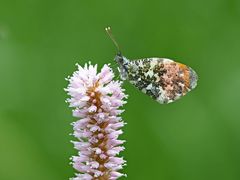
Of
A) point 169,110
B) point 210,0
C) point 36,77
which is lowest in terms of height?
point 169,110

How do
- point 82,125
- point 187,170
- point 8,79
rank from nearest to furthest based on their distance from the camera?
1. point 82,125
2. point 187,170
3. point 8,79

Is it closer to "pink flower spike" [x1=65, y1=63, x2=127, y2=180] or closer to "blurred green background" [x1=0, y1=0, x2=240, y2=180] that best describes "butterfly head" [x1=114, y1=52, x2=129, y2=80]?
"pink flower spike" [x1=65, y1=63, x2=127, y2=180]

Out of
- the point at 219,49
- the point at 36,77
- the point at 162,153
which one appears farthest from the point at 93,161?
the point at 219,49

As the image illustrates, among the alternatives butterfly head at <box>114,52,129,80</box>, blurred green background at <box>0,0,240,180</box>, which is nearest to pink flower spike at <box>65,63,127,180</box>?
butterfly head at <box>114,52,129,80</box>

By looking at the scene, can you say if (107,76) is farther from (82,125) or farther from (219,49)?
(219,49)

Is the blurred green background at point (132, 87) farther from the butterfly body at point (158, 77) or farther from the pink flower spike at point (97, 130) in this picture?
the pink flower spike at point (97, 130)

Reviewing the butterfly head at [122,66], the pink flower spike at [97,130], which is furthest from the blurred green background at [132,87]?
the pink flower spike at [97,130]
